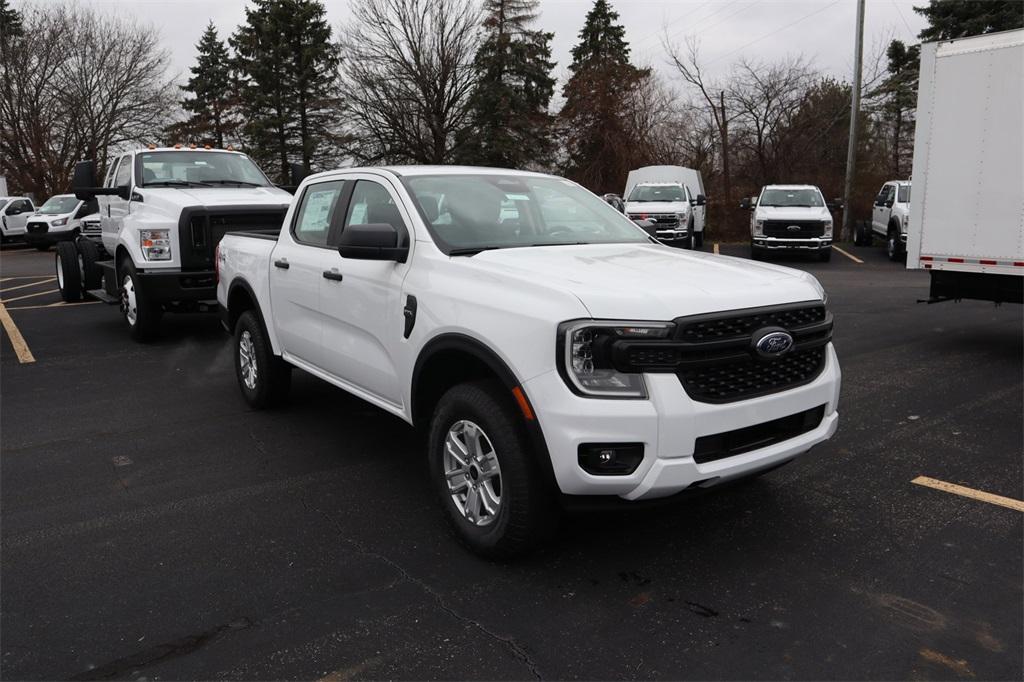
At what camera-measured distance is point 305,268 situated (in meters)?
5.19

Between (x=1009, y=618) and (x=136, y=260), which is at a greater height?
(x=136, y=260)

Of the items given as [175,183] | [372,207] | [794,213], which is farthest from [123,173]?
[794,213]

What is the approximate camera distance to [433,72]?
3575cm

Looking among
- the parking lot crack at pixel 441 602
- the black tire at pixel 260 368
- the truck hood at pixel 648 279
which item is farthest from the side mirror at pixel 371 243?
the black tire at pixel 260 368

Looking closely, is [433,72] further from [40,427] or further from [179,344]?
[40,427]

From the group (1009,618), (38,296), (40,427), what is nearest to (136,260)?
(40,427)

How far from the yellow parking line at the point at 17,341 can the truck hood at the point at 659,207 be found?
47.3 feet

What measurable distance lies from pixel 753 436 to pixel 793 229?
55.9 ft

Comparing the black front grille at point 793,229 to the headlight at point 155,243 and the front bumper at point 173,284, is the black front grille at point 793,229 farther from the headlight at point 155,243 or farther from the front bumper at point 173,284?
the headlight at point 155,243

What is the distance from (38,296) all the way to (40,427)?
9334 mm

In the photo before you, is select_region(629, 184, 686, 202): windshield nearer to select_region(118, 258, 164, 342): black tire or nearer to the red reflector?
select_region(118, 258, 164, 342): black tire

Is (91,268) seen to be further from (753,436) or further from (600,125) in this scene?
(600,125)

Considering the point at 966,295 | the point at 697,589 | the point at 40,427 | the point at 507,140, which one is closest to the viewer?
the point at 697,589

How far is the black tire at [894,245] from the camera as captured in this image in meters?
19.5
